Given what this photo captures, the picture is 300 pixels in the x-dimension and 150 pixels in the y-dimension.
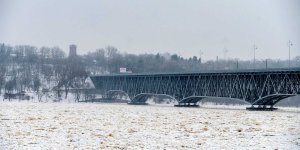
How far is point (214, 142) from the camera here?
29.3 m

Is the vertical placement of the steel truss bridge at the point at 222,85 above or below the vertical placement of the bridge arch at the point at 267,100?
above

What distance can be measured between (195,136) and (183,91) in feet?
323

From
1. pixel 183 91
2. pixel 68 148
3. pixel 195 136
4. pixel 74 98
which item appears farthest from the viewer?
pixel 74 98

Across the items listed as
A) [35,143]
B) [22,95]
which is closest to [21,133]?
[35,143]

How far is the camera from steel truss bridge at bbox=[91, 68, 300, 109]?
97.5 m

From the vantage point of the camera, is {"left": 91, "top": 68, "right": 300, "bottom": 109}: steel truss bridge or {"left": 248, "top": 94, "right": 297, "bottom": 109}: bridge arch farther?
{"left": 248, "top": 94, "right": 297, "bottom": 109}: bridge arch

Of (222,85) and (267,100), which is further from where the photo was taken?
(222,85)

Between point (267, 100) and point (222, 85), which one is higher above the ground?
point (222, 85)

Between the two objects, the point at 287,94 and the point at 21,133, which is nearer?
the point at 21,133

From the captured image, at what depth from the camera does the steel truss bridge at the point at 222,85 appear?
97500mm

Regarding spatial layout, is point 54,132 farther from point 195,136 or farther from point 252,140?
point 252,140

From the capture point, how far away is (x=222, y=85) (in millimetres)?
114875

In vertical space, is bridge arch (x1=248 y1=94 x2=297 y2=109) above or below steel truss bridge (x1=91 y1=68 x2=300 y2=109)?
below

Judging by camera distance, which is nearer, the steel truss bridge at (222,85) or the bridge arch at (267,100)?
the steel truss bridge at (222,85)
